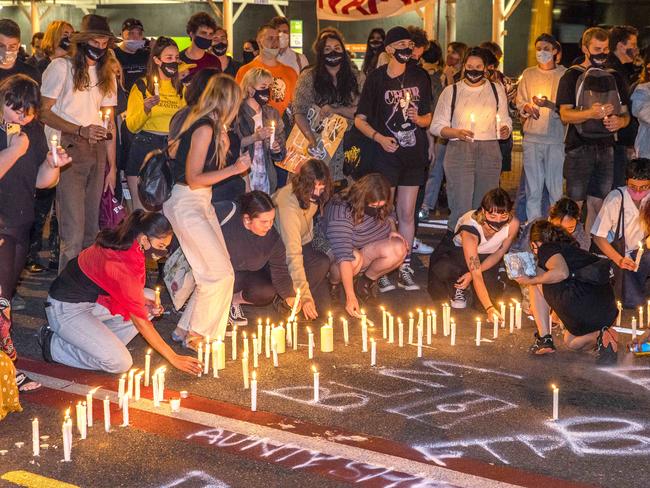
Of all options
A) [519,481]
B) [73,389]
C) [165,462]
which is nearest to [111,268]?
[73,389]

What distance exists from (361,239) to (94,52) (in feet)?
8.30

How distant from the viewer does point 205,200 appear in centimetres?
755

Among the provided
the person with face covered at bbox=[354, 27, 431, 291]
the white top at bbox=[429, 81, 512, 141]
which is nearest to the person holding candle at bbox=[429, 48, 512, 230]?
the white top at bbox=[429, 81, 512, 141]

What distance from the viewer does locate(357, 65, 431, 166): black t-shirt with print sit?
382 inches

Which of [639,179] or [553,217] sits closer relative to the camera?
[553,217]

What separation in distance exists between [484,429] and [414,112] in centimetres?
415

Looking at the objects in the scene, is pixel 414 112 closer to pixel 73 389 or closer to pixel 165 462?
pixel 73 389

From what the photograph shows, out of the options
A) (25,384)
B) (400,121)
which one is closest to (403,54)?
(400,121)

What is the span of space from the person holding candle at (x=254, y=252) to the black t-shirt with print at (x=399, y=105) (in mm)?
1879

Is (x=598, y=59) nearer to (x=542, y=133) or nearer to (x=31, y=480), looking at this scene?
(x=542, y=133)

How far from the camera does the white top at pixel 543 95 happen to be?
34.5 feet

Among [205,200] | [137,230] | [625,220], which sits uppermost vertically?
[205,200]

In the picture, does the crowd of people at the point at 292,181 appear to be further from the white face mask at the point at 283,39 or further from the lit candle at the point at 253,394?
the lit candle at the point at 253,394

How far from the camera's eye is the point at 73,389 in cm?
680
